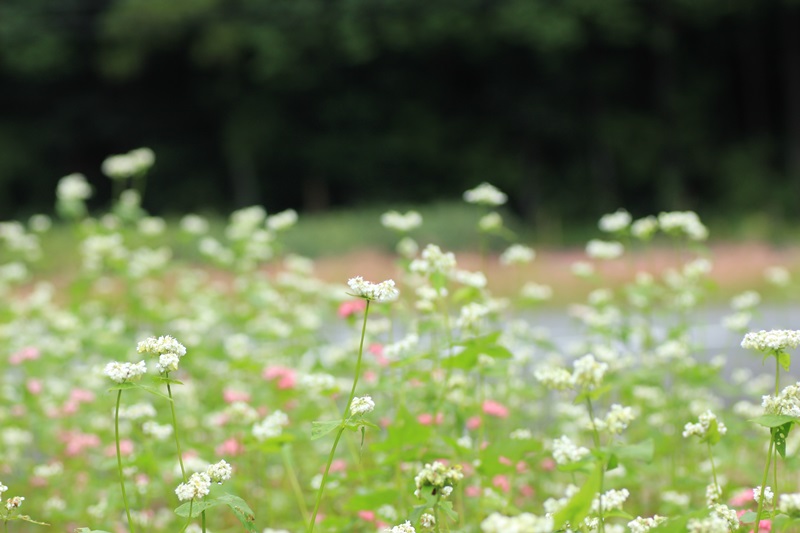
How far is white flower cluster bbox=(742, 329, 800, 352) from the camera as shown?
71.1 inches

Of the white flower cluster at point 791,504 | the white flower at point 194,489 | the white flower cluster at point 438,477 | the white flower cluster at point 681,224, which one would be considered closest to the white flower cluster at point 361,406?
the white flower cluster at point 438,477

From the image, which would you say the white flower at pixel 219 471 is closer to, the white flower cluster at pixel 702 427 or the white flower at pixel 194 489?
the white flower at pixel 194 489

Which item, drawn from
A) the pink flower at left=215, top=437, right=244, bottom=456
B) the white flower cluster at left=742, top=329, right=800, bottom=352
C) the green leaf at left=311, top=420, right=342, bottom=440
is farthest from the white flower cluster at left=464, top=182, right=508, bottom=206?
the green leaf at left=311, top=420, right=342, bottom=440

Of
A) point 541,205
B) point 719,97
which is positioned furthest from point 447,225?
point 719,97

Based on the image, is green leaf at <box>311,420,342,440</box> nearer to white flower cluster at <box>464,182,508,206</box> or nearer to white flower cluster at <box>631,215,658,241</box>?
white flower cluster at <box>464,182,508,206</box>

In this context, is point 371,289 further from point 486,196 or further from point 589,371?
point 486,196

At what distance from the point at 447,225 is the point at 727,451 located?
1314 cm

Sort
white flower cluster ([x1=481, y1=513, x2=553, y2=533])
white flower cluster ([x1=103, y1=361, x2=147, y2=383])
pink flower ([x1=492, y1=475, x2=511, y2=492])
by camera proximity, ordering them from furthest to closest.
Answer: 1. pink flower ([x1=492, y1=475, x2=511, y2=492])
2. white flower cluster ([x1=103, y1=361, x2=147, y2=383])
3. white flower cluster ([x1=481, y1=513, x2=553, y2=533])

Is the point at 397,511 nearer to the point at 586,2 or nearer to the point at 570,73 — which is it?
the point at 586,2

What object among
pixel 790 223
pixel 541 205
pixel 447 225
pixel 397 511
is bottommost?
pixel 397 511

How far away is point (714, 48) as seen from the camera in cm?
Answer: 2802

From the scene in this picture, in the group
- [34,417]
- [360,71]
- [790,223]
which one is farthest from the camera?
[360,71]

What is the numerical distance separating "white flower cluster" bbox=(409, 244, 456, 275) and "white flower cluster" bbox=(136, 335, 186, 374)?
0.88 m

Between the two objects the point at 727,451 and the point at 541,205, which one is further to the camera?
the point at 541,205
